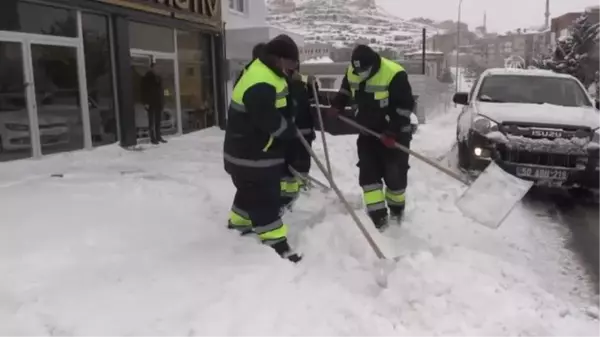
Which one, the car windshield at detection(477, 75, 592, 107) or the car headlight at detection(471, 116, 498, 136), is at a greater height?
the car windshield at detection(477, 75, 592, 107)

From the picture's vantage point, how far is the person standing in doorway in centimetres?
1139

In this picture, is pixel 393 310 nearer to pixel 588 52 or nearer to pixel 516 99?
pixel 516 99

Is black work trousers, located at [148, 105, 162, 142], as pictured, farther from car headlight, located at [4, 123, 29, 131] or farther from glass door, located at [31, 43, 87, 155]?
car headlight, located at [4, 123, 29, 131]

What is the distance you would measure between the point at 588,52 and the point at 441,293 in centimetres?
3187

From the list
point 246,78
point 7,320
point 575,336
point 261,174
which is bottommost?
point 575,336

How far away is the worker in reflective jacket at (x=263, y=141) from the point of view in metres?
4.21

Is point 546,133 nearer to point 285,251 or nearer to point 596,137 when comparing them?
point 596,137

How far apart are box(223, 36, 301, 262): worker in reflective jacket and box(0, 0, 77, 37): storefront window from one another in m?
5.96

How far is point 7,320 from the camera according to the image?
10.2ft

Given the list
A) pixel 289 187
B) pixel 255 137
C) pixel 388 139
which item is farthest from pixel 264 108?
pixel 289 187

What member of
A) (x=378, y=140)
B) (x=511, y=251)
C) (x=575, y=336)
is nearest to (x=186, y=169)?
(x=378, y=140)

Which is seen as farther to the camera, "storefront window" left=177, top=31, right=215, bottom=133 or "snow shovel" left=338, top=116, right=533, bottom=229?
"storefront window" left=177, top=31, right=215, bottom=133

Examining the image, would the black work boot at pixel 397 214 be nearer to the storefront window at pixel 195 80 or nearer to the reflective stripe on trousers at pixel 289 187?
the reflective stripe on trousers at pixel 289 187

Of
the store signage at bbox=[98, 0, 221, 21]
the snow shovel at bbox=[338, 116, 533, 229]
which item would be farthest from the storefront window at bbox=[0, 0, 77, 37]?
the snow shovel at bbox=[338, 116, 533, 229]
